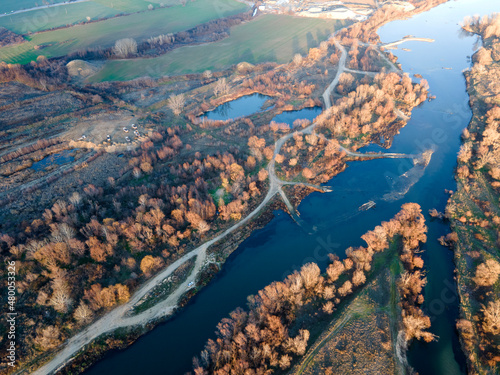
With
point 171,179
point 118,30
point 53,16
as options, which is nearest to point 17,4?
point 53,16

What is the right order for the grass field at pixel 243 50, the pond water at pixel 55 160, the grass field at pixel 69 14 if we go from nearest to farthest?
the pond water at pixel 55 160
the grass field at pixel 243 50
the grass field at pixel 69 14

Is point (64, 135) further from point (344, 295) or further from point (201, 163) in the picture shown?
point (344, 295)

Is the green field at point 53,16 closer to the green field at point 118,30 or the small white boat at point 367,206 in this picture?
the green field at point 118,30

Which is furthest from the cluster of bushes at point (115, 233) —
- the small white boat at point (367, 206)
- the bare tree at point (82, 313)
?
the small white boat at point (367, 206)

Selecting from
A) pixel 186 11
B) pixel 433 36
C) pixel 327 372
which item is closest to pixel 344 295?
pixel 327 372

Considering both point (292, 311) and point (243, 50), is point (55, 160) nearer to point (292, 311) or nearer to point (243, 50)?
point (292, 311)
